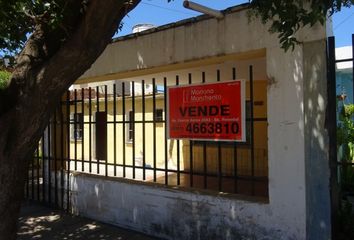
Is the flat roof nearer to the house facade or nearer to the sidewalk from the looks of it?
the house facade

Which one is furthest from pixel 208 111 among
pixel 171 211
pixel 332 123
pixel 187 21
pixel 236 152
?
pixel 332 123

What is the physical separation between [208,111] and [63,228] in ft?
10.7

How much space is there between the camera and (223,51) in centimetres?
569

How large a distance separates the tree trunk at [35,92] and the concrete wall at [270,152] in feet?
6.42

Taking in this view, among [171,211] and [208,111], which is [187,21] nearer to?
[208,111]

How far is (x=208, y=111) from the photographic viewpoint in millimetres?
5996

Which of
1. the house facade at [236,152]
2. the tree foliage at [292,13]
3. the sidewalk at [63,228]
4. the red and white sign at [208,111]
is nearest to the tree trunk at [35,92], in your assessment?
the tree foliage at [292,13]

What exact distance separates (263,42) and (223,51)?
24.5 inches

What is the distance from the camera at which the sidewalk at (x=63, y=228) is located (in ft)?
22.2

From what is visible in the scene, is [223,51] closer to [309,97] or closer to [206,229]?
[309,97]

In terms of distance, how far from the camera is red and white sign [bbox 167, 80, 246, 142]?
568 centimetres

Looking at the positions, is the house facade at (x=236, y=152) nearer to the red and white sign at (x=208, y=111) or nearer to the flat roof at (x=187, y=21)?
the flat roof at (x=187, y=21)

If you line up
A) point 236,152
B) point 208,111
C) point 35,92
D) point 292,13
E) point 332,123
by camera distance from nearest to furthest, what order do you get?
point 292,13, point 35,92, point 332,123, point 236,152, point 208,111

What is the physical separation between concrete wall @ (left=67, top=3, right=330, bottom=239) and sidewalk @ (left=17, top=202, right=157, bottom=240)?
0.98ft
